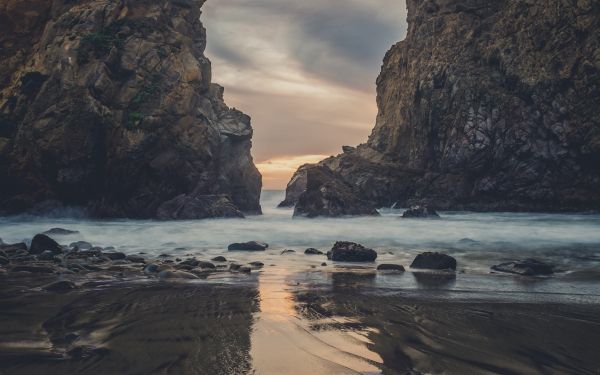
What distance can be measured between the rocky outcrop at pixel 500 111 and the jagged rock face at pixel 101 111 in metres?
15.3

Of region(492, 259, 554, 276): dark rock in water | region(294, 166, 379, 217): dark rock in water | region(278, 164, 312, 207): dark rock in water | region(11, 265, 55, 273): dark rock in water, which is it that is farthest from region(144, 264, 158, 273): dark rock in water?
region(278, 164, 312, 207): dark rock in water

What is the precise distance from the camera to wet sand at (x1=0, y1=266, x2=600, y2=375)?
3303mm

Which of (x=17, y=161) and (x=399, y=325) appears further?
(x=17, y=161)

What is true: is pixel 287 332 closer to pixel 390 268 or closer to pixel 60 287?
pixel 60 287

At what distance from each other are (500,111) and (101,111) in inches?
1247

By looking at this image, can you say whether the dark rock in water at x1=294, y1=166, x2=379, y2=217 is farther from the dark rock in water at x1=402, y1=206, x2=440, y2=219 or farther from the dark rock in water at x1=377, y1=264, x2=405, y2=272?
the dark rock in water at x1=377, y1=264, x2=405, y2=272

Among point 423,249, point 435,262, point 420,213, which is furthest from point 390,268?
point 420,213

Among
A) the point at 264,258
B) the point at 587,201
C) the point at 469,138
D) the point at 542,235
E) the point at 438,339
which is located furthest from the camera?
the point at 469,138

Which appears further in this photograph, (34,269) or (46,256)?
(46,256)

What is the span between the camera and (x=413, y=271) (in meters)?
9.01

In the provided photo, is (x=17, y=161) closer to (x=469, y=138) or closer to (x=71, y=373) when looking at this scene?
(x=71, y=373)

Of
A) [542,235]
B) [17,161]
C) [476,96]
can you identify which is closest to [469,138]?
[476,96]

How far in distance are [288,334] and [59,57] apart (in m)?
30.9

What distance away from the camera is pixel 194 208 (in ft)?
99.6
